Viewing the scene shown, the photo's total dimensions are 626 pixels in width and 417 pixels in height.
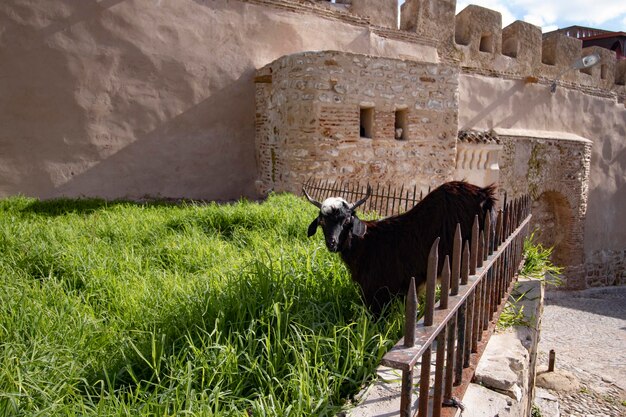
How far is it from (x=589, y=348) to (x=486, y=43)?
8424 millimetres

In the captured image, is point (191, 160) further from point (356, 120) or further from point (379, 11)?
point (379, 11)

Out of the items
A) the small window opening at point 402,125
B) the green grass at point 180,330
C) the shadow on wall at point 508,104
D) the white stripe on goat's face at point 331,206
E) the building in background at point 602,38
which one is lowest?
the green grass at point 180,330

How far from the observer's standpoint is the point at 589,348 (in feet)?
24.9

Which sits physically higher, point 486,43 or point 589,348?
point 486,43

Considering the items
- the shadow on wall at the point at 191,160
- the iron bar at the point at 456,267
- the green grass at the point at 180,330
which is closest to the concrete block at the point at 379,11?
the shadow on wall at the point at 191,160

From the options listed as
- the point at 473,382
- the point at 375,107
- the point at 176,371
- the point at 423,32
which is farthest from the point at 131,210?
the point at 423,32

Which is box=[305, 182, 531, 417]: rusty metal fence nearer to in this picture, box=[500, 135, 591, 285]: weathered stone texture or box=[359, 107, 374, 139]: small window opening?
box=[359, 107, 374, 139]: small window opening

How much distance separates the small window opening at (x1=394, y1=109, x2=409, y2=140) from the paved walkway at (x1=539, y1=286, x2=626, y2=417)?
169 inches

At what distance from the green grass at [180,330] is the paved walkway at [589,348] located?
166 inches

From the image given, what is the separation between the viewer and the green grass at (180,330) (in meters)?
1.92

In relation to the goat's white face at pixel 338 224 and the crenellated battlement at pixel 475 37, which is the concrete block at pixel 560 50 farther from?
the goat's white face at pixel 338 224

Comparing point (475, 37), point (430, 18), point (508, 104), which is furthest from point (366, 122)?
point (508, 104)

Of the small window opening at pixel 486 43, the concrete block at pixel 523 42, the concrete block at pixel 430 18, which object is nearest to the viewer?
the concrete block at pixel 430 18

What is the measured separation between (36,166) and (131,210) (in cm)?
261
